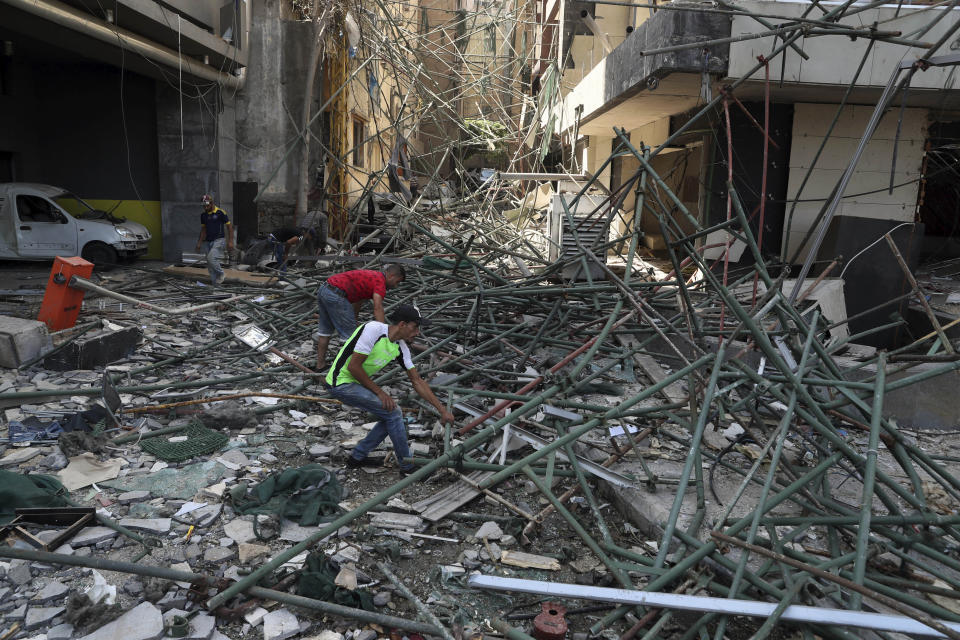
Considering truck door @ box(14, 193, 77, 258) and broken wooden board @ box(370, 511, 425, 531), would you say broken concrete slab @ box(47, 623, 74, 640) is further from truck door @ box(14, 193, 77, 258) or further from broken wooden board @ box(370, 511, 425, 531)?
truck door @ box(14, 193, 77, 258)

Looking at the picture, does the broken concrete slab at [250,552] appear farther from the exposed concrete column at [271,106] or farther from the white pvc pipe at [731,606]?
the exposed concrete column at [271,106]

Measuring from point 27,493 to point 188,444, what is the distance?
112 cm

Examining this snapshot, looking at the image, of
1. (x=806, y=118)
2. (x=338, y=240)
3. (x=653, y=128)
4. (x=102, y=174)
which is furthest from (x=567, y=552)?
(x=102, y=174)

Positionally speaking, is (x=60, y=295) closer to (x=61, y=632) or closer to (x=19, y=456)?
(x=19, y=456)

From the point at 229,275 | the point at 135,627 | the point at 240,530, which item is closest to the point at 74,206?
the point at 229,275

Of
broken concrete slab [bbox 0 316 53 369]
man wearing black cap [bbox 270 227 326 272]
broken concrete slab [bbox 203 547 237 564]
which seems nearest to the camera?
broken concrete slab [bbox 203 547 237 564]

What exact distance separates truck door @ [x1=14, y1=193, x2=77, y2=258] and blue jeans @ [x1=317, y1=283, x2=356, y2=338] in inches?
350

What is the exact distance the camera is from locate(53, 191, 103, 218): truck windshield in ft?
41.8

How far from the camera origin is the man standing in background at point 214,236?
10008mm

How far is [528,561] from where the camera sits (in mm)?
3404

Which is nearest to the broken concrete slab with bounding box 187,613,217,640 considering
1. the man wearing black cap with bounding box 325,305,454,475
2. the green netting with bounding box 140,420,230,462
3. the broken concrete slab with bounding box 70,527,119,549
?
the broken concrete slab with bounding box 70,527,119,549

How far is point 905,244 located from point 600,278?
11.5 ft

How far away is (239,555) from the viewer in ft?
11.0

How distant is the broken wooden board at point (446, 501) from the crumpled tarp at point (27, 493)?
78.1 inches
